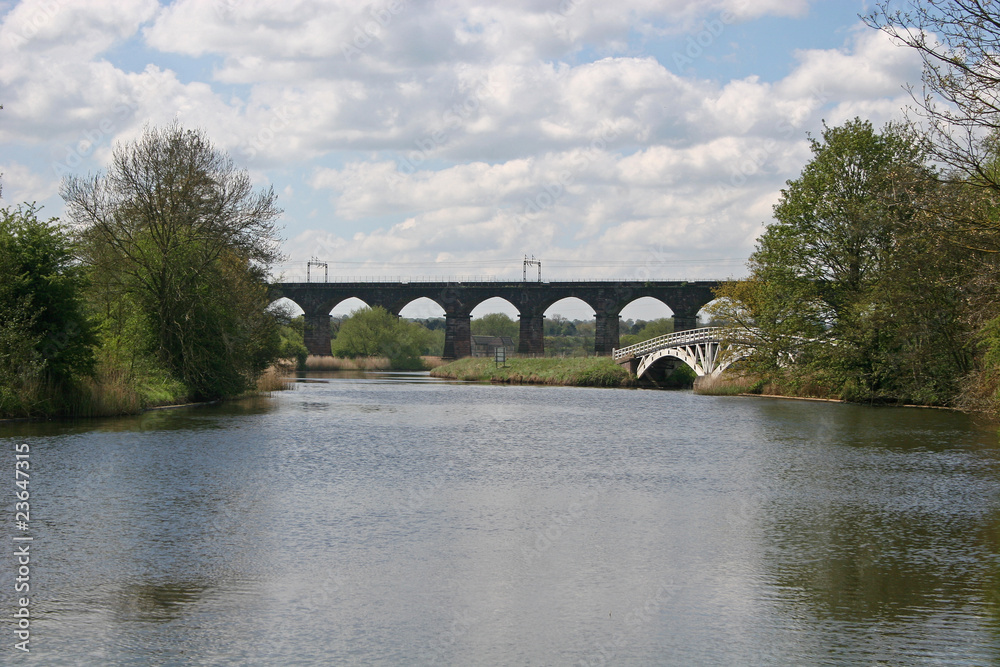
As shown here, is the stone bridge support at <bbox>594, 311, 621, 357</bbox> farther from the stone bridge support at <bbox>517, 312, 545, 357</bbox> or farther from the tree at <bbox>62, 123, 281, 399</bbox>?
the tree at <bbox>62, 123, 281, 399</bbox>

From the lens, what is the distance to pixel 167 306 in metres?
31.4

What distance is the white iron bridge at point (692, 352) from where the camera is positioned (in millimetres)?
45250

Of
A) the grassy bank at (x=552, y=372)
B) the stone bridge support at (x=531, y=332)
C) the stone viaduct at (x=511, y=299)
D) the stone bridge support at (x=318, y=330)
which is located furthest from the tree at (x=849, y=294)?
the stone bridge support at (x=318, y=330)

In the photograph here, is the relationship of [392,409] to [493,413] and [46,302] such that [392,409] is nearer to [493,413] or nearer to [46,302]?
[493,413]

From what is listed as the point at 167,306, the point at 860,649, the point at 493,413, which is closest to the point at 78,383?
the point at 167,306

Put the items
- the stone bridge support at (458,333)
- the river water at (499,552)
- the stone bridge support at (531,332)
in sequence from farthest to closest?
the stone bridge support at (458,333) → the stone bridge support at (531,332) → the river water at (499,552)

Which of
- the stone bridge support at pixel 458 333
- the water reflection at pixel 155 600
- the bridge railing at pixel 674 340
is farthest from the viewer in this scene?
the stone bridge support at pixel 458 333

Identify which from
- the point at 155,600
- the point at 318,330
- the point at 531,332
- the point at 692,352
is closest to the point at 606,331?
the point at 531,332

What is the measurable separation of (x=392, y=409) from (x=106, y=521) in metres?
22.0

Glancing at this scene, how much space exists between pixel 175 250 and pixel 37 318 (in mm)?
8176

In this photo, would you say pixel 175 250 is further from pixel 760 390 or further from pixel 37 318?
pixel 760 390

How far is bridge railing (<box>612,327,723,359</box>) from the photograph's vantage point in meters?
48.5

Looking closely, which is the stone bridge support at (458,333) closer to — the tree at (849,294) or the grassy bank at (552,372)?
the grassy bank at (552,372)

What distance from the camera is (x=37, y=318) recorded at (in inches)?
937
